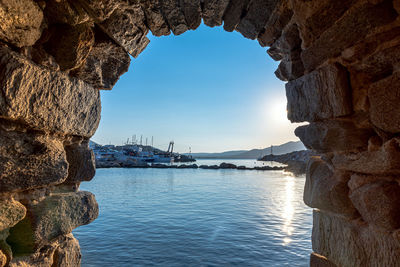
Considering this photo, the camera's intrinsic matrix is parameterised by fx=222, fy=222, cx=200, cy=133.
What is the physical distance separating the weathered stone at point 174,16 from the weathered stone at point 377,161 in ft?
6.05

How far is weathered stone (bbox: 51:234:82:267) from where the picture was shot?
1429 mm

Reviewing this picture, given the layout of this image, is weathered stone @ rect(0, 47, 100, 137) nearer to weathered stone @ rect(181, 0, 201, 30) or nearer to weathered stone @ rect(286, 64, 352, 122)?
weathered stone @ rect(181, 0, 201, 30)

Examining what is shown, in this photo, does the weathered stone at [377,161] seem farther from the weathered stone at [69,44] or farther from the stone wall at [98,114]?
the weathered stone at [69,44]

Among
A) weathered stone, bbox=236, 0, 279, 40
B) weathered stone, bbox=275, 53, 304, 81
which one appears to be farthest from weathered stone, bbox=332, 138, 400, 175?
weathered stone, bbox=236, 0, 279, 40

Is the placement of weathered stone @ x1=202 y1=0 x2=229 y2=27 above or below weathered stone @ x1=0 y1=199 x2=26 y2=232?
above

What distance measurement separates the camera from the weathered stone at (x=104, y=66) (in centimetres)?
161

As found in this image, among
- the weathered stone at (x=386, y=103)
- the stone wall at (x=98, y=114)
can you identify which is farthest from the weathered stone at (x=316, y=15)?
the weathered stone at (x=386, y=103)

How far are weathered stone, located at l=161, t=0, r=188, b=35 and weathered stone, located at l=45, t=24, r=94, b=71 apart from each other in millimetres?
810

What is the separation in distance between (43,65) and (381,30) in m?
1.87

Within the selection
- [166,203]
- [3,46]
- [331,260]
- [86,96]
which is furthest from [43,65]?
[166,203]

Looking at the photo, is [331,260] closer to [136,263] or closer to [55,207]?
[55,207]

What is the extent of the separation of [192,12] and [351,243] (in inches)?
88.7

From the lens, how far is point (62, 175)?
1.37m

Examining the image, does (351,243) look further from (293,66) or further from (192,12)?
(192,12)
